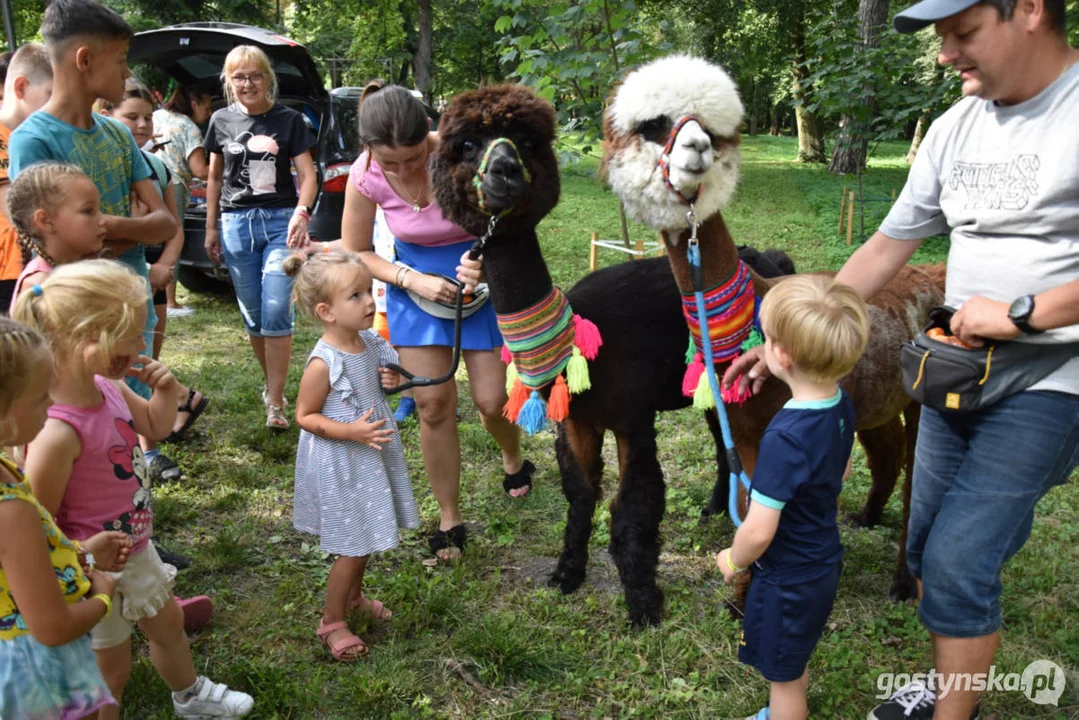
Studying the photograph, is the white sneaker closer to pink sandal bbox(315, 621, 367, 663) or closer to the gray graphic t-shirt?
pink sandal bbox(315, 621, 367, 663)

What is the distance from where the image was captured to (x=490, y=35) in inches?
1153

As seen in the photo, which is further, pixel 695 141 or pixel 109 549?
pixel 695 141

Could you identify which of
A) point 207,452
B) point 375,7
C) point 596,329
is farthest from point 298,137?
point 375,7

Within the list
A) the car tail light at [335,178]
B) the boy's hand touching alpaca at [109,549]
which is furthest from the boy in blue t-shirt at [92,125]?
the car tail light at [335,178]

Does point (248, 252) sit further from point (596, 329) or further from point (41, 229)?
point (596, 329)

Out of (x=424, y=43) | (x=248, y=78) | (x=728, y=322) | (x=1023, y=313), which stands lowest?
(x=728, y=322)

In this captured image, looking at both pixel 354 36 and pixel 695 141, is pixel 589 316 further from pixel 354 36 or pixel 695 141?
pixel 354 36

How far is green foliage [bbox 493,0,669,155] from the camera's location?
16.0 feet

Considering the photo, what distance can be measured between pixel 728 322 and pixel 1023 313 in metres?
0.83

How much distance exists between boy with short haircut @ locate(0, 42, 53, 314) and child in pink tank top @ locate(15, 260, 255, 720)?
105 centimetres

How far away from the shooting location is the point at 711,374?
2346mm

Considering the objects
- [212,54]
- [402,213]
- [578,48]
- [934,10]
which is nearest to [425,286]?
[402,213]

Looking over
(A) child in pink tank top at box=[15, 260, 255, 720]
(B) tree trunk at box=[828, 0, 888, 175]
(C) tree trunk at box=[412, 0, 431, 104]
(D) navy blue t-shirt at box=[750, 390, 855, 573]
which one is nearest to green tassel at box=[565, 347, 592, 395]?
(D) navy blue t-shirt at box=[750, 390, 855, 573]

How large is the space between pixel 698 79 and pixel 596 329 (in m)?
0.88
